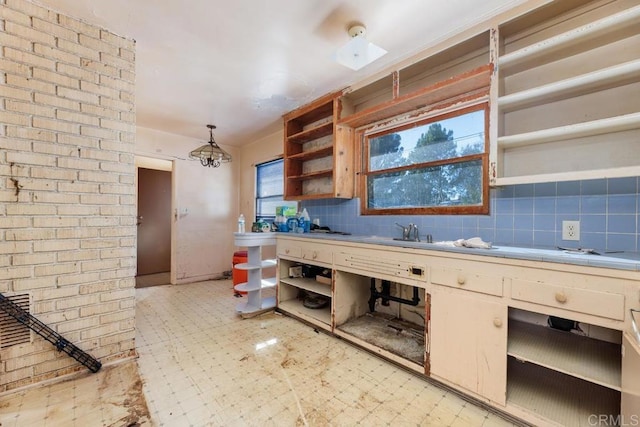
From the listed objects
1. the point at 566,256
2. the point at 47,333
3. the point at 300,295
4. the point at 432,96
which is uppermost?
the point at 432,96

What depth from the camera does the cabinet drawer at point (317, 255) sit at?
2.38m

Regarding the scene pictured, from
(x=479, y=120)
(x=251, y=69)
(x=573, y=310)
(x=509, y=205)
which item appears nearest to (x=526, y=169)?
(x=509, y=205)

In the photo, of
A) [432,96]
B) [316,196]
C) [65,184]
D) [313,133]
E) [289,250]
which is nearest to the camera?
[65,184]

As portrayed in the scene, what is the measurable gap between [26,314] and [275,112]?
9.10 ft

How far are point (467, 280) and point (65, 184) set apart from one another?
258cm

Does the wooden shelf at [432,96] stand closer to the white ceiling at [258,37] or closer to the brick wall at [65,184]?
the white ceiling at [258,37]

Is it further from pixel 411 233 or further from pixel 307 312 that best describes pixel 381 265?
pixel 307 312

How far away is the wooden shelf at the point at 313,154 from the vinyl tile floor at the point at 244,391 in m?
1.84

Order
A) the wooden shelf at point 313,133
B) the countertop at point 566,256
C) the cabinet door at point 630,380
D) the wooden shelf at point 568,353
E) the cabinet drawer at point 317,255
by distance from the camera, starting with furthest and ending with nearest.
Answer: the wooden shelf at point 313,133 < the cabinet drawer at point 317,255 < the wooden shelf at point 568,353 < the countertop at point 566,256 < the cabinet door at point 630,380

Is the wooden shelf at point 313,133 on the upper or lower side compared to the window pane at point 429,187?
upper

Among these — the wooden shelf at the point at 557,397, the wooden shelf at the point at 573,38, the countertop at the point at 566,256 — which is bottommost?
the wooden shelf at the point at 557,397

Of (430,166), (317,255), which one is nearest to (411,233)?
(430,166)

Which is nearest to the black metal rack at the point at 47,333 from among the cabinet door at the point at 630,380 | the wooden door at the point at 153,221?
the cabinet door at the point at 630,380

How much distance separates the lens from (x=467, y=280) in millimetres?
1513
